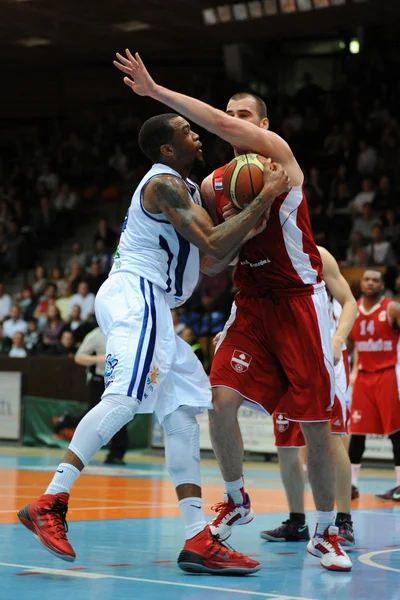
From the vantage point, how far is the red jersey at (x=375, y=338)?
1010cm

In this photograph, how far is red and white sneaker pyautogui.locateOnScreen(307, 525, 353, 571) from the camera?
200 inches

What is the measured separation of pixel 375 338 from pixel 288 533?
4186 millimetres

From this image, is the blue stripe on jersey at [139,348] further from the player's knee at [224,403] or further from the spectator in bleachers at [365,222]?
the spectator in bleachers at [365,222]

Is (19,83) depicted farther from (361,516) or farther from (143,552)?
(143,552)

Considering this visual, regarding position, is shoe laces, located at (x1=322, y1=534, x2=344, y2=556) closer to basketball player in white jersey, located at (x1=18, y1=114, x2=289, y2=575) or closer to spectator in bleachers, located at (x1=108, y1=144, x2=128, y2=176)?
basketball player in white jersey, located at (x1=18, y1=114, x2=289, y2=575)

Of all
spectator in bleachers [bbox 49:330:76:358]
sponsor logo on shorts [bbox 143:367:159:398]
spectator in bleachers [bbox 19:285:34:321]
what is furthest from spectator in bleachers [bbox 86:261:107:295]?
sponsor logo on shorts [bbox 143:367:159:398]

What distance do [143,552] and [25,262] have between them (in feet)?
56.2

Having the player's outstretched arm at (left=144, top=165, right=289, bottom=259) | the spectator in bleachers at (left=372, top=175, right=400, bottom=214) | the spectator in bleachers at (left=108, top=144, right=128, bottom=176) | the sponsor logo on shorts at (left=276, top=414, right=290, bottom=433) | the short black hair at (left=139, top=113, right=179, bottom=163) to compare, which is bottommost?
the sponsor logo on shorts at (left=276, top=414, right=290, bottom=433)

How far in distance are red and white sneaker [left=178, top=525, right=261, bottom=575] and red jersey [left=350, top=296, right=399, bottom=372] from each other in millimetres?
5533

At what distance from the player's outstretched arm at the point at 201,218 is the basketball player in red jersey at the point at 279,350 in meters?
0.20

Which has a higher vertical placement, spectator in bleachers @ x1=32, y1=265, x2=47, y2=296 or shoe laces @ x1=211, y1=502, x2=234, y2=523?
spectator in bleachers @ x1=32, y1=265, x2=47, y2=296

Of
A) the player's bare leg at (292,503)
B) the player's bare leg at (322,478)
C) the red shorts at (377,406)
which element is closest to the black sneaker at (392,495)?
the red shorts at (377,406)

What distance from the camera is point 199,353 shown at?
1317cm

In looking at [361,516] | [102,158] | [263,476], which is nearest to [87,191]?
[102,158]
